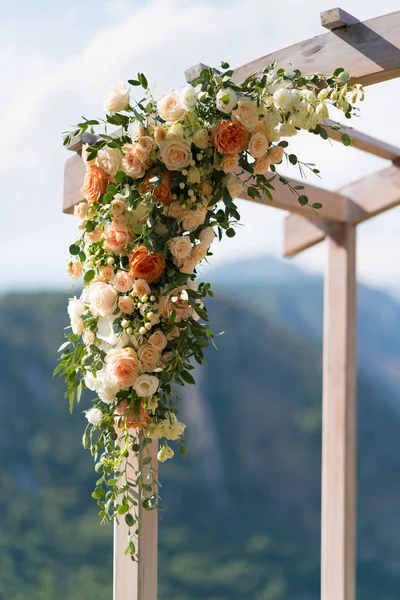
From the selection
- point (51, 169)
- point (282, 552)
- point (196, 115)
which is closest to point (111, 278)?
point (196, 115)

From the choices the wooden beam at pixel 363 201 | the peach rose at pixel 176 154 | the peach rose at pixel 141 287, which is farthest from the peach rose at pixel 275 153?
the wooden beam at pixel 363 201

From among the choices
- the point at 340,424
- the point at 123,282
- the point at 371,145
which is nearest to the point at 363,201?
the point at 371,145

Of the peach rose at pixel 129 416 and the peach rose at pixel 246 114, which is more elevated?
the peach rose at pixel 246 114

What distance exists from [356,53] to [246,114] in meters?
0.43

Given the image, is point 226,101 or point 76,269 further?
point 76,269

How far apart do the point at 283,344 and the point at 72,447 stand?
2.19 meters

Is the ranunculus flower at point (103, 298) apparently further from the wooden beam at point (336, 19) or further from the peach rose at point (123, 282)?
the wooden beam at point (336, 19)

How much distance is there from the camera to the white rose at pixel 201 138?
7.44ft

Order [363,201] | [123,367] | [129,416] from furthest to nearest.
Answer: [363,201]
[129,416]
[123,367]

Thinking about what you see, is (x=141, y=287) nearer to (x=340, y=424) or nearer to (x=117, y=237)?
(x=117, y=237)

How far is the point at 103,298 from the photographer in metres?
2.24

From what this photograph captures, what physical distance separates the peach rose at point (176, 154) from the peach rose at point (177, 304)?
1.04 feet

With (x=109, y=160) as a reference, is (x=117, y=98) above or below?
above

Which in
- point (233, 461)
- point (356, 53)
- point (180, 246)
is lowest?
point (180, 246)
